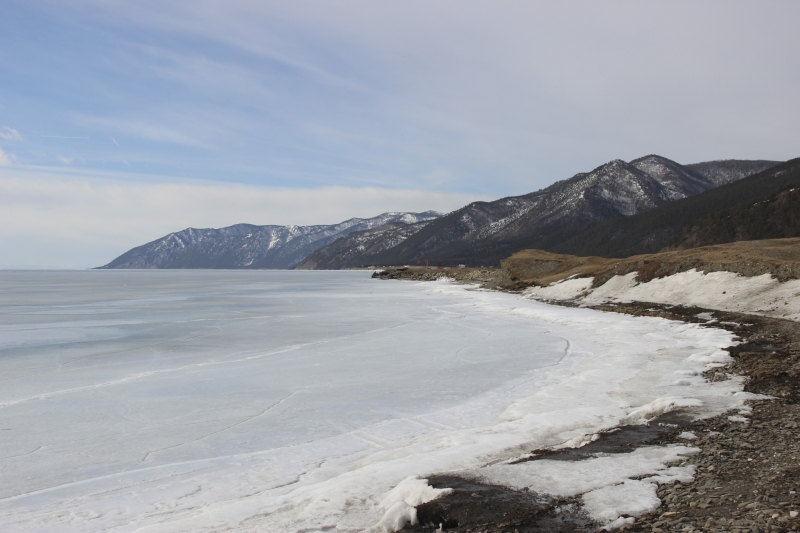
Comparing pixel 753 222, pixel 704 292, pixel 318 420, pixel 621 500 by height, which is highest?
pixel 753 222

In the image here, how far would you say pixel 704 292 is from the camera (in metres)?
32.2

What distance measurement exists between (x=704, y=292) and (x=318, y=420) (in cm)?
2959

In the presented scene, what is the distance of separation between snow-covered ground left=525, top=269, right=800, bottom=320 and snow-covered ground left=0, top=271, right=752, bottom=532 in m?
6.44

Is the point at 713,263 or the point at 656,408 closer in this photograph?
the point at 656,408

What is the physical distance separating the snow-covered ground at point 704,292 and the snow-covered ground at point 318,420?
644 cm

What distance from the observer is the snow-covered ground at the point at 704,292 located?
1030 inches

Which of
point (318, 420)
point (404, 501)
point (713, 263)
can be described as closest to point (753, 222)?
point (713, 263)

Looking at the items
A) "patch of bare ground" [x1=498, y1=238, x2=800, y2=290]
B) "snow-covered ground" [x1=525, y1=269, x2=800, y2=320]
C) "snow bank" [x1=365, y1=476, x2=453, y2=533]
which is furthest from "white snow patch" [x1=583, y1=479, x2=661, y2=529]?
"patch of bare ground" [x1=498, y1=238, x2=800, y2=290]

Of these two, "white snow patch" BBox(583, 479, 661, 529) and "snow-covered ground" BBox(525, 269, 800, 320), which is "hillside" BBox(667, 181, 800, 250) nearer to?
"snow-covered ground" BBox(525, 269, 800, 320)

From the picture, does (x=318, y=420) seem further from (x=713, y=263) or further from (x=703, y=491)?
(x=713, y=263)

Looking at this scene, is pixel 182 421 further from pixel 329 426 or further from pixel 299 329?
pixel 299 329

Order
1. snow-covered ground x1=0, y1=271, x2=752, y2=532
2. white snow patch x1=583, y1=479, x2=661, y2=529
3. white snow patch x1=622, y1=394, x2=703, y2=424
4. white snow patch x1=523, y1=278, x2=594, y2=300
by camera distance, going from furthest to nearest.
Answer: white snow patch x1=523, y1=278, x2=594, y2=300
white snow patch x1=622, y1=394, x2=703, y2=424
snow-covered ground x1=0, y1=271, x2=752, y2=532
white snow patch x1=583, y1=479, x2=661, y2=529

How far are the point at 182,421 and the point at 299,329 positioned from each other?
16.7m

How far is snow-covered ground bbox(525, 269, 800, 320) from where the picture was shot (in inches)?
1030
